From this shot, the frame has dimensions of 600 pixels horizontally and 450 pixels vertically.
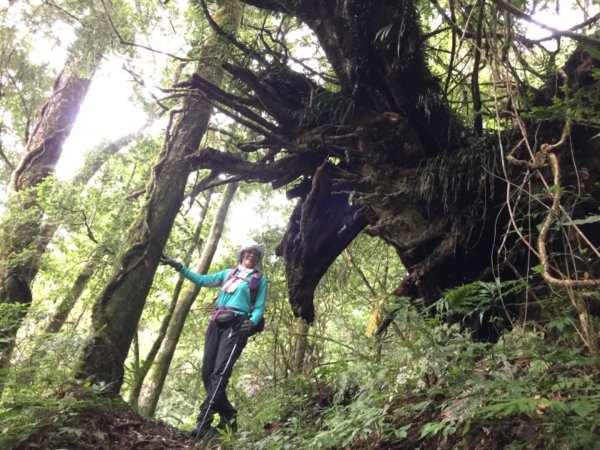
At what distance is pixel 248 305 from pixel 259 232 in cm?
383

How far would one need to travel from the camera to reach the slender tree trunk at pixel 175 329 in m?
6.65

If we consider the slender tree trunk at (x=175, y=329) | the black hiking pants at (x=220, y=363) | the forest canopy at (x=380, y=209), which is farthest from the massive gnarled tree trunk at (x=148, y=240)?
the slender tree trunk at (x=175, y=329)

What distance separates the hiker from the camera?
4.41 metres

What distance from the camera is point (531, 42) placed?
176 inches

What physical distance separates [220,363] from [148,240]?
1527mm

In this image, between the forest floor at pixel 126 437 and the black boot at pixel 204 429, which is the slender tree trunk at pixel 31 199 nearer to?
the forest floor at pixel 126 437

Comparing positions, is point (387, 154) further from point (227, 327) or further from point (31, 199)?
point (31, 199)

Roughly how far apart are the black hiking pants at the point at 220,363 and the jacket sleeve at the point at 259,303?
0.46ft

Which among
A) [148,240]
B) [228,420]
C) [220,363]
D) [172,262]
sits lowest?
[228,420]

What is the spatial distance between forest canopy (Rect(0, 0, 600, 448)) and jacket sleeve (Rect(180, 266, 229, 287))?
426 millimetres

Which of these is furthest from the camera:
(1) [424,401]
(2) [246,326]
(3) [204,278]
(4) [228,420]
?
(3) [204,278]

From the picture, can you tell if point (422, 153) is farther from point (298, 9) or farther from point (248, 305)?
point (248, 305)

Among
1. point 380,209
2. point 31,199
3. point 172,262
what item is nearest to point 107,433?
point 172,262

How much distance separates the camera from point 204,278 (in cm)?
522
